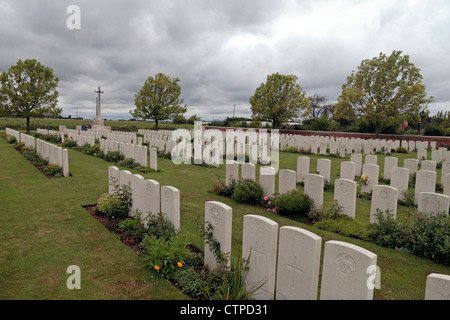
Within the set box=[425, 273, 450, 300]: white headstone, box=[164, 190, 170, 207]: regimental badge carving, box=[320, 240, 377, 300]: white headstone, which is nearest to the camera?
box=[425, 273, 450, 300]: white headstone

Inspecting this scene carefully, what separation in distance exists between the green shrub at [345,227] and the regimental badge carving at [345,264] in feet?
10.3

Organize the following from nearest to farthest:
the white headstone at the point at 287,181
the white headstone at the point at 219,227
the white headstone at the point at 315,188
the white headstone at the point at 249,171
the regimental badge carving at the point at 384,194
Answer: the white headstone at the point at 219,227 → the regimental badge carving at the point at 384,194 → the white headstone at the point at 315,188 → the white headstone at the point at 287,181 → the white headstone at the point at 249,171

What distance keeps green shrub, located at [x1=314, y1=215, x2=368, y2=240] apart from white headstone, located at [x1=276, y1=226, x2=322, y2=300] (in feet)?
9.68

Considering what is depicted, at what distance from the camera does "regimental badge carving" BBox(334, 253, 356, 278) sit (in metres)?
2.78

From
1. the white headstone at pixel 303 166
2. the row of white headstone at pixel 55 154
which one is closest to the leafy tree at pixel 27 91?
the row of white headstone at pixel 55 154

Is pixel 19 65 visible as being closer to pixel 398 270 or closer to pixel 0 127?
pixel 0 127

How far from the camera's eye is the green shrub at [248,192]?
7875 mm

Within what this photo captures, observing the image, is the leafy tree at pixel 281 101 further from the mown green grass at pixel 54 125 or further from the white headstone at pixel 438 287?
the white headstone at pixel 438 287

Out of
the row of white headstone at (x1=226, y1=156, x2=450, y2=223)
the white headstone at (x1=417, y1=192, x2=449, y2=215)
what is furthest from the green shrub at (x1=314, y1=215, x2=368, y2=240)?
the white headstone at (x1=417, y1=192, x2=449, y2=215)

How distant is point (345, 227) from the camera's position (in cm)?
588

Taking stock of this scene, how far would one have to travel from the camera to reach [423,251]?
4.86 m

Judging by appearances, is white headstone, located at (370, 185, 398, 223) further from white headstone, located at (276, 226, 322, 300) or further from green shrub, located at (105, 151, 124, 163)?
green shrub, located at (105, 151, 124, 163)
